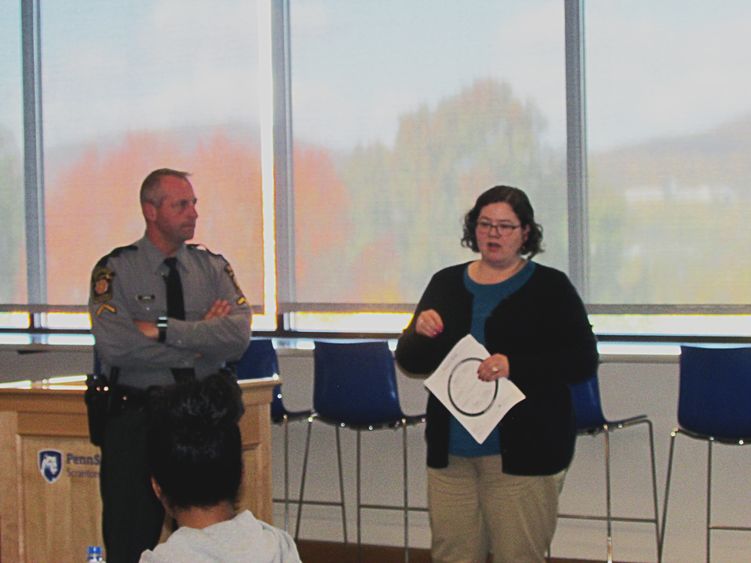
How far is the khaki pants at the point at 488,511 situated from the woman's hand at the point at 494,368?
23 cm

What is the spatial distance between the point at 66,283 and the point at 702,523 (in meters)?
3.78

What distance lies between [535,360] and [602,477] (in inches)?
96.3

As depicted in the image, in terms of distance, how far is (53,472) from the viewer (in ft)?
13.2

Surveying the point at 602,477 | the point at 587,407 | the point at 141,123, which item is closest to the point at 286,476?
the point at 602,477

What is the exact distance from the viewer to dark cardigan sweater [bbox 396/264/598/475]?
3.42m

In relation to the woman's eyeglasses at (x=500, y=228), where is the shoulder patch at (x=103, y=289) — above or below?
below

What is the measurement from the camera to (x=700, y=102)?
561 cm

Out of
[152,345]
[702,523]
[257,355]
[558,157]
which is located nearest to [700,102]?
[558,157]

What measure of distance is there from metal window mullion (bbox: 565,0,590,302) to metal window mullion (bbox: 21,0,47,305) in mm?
3158

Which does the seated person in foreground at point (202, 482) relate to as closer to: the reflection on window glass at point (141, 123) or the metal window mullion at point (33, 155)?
the reflection on window glass at point (141, 123)

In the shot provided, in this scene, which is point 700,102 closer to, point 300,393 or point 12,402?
point 300,393

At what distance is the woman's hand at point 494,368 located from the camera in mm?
3430

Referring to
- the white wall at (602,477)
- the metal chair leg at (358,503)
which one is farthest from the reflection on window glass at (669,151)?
the metal chair leg at (358,503)

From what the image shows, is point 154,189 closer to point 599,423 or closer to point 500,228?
point 500,228
